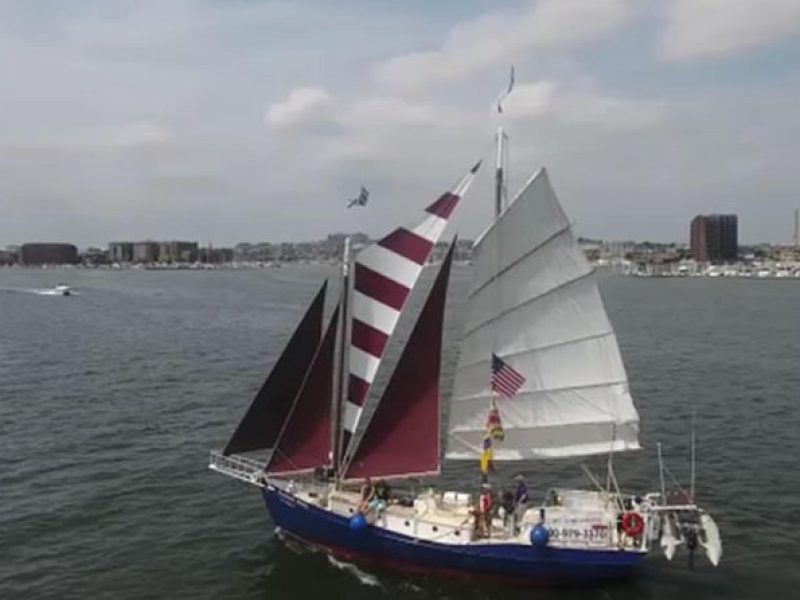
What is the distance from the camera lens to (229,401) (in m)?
51.2

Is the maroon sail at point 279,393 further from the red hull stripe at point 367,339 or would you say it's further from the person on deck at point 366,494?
the person on deck at point 366,494

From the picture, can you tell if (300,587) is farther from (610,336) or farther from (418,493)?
(610,336)

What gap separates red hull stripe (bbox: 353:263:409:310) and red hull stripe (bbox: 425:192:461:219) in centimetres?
233

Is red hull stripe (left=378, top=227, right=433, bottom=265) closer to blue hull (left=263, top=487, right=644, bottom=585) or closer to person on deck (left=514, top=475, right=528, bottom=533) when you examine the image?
person on deck (left=514, top=475, right=528, bottom=533)

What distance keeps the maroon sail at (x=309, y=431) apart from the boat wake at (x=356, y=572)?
2.83m

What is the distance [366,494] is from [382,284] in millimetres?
5971

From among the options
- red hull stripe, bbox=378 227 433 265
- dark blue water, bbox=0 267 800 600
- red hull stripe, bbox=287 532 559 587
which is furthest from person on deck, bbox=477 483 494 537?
red hull stripe, bbox=378 227 433 265

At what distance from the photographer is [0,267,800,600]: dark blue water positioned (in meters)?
25.9

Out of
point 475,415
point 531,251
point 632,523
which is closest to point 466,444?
point 475,415

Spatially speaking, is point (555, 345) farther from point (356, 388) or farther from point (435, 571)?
point (435, 571)

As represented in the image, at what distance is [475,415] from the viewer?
26766 millimetres

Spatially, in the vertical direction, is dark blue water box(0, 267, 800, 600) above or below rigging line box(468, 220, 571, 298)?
Result: below

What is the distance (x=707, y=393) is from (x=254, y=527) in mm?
32523

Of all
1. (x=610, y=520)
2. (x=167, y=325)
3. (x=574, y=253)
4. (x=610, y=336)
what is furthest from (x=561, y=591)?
(x=167, y=325)
